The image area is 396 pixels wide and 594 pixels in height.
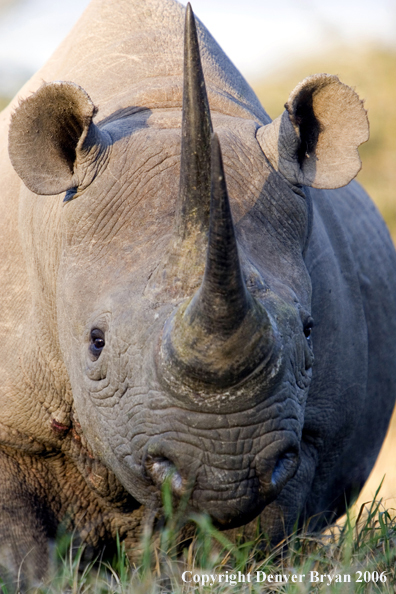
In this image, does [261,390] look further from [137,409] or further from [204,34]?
[204,34]

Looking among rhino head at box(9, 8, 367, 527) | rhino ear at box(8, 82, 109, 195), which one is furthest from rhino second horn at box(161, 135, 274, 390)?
rhino ear at box(8, 82, 109, 195)

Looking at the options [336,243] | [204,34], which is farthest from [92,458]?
[204,34]

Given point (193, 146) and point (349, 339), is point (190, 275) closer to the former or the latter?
point (193, 146)

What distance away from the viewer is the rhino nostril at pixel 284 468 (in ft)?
9.55

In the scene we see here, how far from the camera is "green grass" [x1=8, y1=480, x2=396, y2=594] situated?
307 cm

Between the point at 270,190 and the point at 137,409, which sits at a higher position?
the point at 270,190

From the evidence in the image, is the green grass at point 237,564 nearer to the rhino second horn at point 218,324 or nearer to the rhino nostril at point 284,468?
the rhino nostril at point 284,468

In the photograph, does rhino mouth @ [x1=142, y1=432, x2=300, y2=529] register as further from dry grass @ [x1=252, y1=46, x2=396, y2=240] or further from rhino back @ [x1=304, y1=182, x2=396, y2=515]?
dry grass @ [x1=252, y1=46, x2=396, y2=240]

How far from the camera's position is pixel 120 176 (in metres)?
3.46

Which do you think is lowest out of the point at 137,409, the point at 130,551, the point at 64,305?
the point at 130,551

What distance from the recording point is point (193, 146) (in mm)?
2908

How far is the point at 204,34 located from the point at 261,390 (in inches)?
89.3

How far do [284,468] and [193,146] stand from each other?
104cm

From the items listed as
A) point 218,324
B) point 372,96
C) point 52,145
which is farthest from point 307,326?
point 372,96
